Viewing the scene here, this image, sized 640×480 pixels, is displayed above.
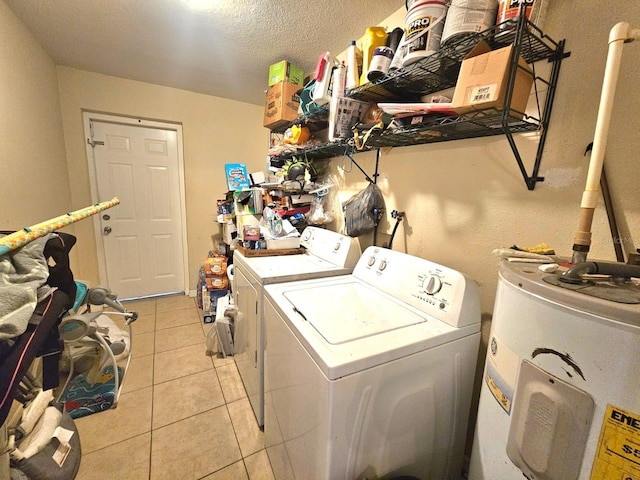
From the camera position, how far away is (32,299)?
91cm

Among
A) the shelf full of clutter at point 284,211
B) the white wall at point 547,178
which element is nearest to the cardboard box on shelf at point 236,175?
the shelf full of clutter at point 284,211

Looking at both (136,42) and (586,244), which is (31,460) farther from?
(136,42)

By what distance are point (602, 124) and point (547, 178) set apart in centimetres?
39

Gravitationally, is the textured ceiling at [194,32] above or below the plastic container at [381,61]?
above

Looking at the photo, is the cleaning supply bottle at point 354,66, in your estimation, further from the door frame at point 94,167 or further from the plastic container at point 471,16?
the door frame at point 94,167

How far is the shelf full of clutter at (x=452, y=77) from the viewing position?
789 millimetres

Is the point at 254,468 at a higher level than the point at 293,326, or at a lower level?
lower

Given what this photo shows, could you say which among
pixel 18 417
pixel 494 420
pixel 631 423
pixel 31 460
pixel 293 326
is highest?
pixel 631 423

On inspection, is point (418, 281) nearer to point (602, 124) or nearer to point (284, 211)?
point (602, 124)

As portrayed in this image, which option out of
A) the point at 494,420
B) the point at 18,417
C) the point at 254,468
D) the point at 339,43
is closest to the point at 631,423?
the point at 494,420

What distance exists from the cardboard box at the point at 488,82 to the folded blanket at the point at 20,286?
1.57 meters

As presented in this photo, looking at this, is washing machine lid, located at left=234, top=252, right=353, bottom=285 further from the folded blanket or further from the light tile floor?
the light tile floor

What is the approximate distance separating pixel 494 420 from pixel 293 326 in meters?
0.61

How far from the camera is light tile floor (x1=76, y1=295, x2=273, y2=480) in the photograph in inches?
51.4
